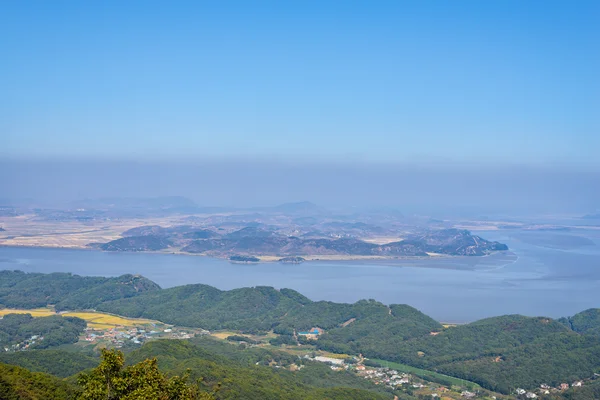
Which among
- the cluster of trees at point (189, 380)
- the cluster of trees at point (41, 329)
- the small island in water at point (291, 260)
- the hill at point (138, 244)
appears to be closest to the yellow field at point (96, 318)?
the cluster of trees at point (41, 329)

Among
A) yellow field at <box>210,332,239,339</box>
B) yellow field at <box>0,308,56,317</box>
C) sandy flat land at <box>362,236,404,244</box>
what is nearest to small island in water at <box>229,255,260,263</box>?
sandy flat land at <box>362,236,404,244</box>

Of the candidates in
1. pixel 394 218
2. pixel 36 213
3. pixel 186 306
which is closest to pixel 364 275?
pixel 186 306

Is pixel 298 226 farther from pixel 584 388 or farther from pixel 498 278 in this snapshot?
pixel 584 388

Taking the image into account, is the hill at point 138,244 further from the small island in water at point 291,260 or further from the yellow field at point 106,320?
the yellow field at point 106,320

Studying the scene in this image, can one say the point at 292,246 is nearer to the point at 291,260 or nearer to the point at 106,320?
the point at 291,260

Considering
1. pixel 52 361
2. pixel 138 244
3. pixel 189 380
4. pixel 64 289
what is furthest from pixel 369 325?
pixel 138 244

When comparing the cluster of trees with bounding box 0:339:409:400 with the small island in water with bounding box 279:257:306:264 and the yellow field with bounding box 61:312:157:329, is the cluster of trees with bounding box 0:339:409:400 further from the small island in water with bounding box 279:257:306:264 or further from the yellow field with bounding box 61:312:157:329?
the small island in water with bounding box 279:257:306:264
